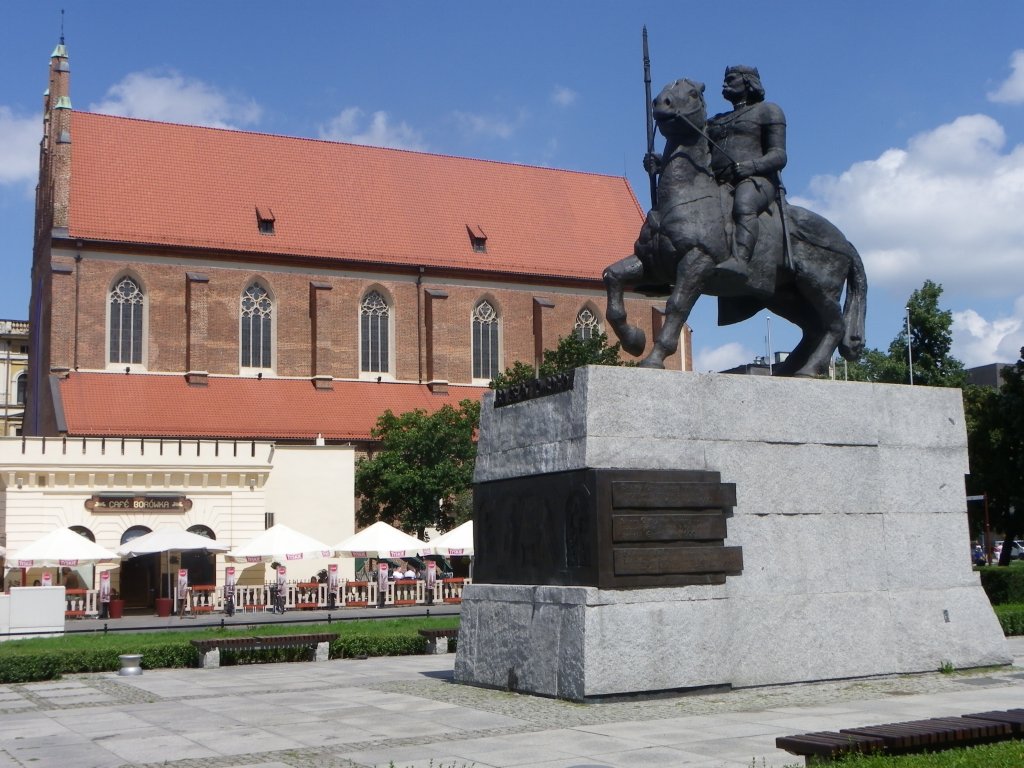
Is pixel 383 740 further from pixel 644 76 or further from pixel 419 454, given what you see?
pixel 419 454

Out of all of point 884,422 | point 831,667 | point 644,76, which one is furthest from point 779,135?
point 831,667

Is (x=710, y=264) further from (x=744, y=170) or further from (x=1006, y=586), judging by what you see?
(x=1006, y=586)

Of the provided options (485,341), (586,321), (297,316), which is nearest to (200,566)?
(297,316)

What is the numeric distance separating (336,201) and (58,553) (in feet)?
88.0

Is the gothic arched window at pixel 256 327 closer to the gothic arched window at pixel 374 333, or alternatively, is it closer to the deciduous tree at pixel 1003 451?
the gothic arched window at pixel 374 333

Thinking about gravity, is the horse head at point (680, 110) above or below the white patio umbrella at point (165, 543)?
above

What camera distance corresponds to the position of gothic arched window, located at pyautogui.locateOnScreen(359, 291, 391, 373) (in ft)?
175

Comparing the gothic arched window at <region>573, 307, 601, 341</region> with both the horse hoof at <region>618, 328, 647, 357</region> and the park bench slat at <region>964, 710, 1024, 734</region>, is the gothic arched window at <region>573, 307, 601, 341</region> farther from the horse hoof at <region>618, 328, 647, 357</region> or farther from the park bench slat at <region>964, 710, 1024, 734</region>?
the park bench slat at <region>964, 710, 1024, 734</region>

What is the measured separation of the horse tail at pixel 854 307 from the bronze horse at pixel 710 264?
11 millimetres

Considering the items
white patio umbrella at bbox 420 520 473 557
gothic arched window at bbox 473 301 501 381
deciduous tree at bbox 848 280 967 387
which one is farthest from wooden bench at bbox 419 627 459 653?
deciduous tree at bbox 848 280 967 387

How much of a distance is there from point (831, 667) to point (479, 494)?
3.96 m

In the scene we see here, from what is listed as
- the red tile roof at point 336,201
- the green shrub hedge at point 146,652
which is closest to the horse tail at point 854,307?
the green shrub hedge at point 146,652

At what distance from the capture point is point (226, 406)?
4794 centimetres

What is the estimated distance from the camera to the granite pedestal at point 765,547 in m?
11.2
